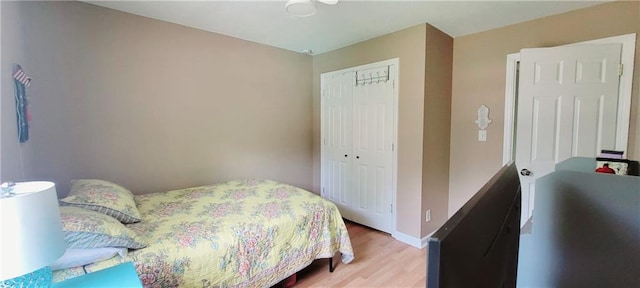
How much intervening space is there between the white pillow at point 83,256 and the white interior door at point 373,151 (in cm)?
238

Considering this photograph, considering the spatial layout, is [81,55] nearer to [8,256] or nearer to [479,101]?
[8,256]

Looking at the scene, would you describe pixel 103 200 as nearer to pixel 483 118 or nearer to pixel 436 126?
pixel 436 126

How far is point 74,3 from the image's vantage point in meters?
2.12

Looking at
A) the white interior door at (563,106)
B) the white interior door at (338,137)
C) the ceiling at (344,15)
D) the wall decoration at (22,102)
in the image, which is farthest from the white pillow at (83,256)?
the white interior door at (563,106)

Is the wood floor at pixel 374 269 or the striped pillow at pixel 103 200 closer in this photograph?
the striped pillow at pixel 103 200

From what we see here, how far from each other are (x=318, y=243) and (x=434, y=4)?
209 centimetres

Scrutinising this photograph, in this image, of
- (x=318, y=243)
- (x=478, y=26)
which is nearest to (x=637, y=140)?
(x=478, y=26)

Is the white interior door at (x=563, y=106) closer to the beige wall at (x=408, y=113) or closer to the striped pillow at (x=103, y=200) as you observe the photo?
the beige wall at (x=408, y=113)

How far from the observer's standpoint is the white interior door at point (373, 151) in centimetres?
297

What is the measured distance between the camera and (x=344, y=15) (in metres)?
2.41

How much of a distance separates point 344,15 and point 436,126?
1.43m

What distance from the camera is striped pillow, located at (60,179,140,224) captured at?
1.55 meters

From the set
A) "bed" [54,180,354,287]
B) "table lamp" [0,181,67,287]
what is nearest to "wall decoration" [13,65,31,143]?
"bed" [54,180,354,287]

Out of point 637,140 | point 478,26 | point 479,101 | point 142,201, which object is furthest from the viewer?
point 479,101
